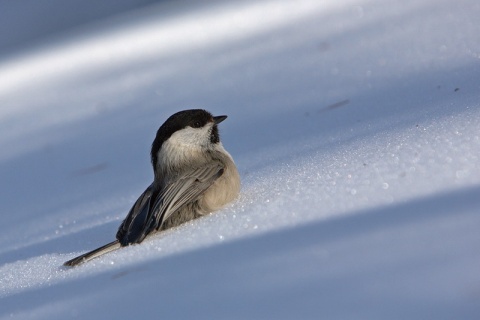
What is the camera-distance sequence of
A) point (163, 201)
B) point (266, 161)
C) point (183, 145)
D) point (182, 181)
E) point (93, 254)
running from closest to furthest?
point (93, 254) < point (163, 201) < point (182, 181) < point (183, 145) < point (266, 161)


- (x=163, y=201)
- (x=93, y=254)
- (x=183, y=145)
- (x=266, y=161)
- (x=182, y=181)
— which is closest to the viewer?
(x=93, y=254)

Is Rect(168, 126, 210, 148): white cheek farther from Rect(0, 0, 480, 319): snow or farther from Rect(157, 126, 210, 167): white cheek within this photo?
Rect(0, 0, 480, 319): snow

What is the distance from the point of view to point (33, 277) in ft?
9.42

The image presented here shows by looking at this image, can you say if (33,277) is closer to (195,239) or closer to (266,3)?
(195,239)

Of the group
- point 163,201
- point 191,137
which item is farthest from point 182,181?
point 191,137

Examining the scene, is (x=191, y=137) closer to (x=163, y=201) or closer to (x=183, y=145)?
(x=183, y=145)

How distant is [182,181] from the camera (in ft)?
11.1

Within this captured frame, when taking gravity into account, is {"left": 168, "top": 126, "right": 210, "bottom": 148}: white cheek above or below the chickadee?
above

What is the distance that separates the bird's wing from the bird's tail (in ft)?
0.10

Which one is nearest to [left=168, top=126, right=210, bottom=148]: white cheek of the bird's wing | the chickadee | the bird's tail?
the chickadee

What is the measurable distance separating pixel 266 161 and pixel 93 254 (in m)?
1.14

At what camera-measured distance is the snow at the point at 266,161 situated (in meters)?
2.18

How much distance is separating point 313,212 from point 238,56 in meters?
2.92

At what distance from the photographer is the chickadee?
318cm
